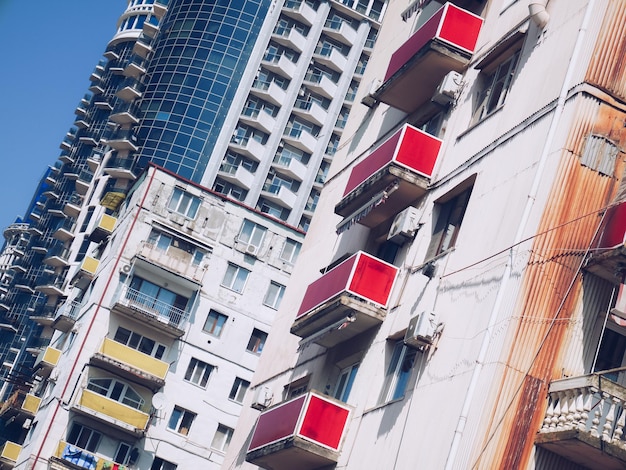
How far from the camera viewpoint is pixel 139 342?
51.6 metres

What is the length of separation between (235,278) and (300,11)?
33.4 m

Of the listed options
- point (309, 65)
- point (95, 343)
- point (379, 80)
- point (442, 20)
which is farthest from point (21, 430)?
point (442, 20)

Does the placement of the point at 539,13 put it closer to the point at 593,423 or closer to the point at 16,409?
the point at 593,423

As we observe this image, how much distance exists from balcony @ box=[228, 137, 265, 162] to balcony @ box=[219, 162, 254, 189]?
118 centimetres

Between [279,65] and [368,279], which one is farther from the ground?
[279,65]

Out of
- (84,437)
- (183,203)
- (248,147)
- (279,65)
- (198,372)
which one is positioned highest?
(279,65)

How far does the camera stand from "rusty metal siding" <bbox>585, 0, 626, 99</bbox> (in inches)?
691

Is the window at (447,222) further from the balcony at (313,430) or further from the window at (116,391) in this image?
the window at (116,391)

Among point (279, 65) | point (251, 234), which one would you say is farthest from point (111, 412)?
point (279, 65)

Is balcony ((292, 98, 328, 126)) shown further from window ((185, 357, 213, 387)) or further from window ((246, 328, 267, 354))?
window ((185, 357, 213, 387))

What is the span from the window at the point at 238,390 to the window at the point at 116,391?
471cm

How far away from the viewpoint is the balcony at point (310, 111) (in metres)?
80.1

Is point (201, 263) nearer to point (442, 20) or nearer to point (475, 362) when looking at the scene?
point (442, 20)

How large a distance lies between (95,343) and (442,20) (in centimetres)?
3215
